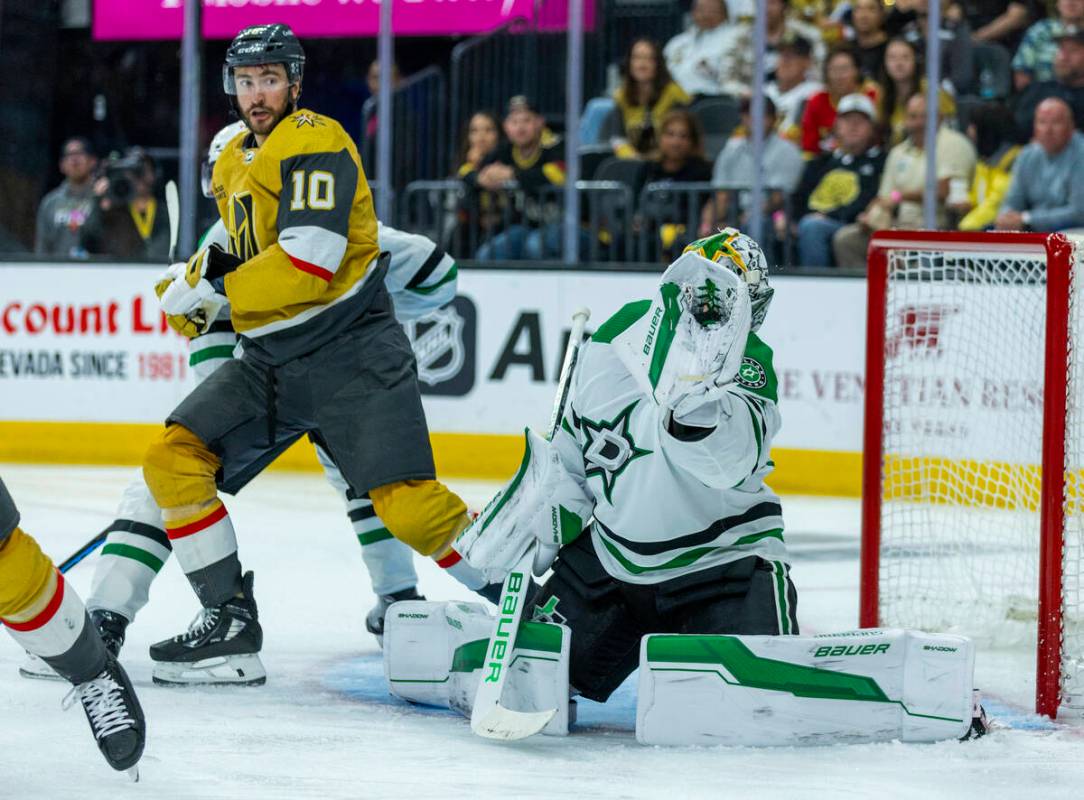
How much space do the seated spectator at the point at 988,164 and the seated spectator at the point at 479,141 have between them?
1714 mm

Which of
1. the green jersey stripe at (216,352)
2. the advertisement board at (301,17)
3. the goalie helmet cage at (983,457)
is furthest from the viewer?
the advertisement board at (301,17)

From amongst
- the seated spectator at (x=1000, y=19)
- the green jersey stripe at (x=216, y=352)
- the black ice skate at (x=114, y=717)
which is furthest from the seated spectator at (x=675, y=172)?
the black ice skate at (x=114, y=717)

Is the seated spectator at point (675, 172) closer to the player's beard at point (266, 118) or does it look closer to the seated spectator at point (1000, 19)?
the seated spectator at point (1000, 19)

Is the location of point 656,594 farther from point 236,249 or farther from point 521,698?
point 236,249

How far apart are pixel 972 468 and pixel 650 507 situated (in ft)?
6.98

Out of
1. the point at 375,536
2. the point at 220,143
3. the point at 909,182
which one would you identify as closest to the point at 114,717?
the point at 375,536

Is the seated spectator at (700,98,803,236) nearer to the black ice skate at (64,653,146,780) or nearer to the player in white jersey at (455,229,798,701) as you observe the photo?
the player in white jersey at (455,229,798,701)

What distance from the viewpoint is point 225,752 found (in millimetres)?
2777

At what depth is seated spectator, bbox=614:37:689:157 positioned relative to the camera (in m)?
6.83

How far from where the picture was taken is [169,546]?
340 centimetres

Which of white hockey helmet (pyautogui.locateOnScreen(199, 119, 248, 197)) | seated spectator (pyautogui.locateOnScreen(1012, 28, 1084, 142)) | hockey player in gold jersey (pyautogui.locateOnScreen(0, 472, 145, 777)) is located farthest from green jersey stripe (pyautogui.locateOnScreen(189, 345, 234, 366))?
seated spectator (pyautogui.locateOnScreen(1012, 28, 1084, 142))

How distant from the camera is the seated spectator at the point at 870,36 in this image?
21.6 ft

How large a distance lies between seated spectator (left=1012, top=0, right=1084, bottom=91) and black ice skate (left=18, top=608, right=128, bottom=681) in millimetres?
4233

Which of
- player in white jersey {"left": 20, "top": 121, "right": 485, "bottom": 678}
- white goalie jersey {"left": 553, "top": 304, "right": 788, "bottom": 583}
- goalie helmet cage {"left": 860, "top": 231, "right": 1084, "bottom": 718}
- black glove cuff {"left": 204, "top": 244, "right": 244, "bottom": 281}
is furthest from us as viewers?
player in white jersey {"left": 20, "top": 121, "right": 485, "bottom": 678}
